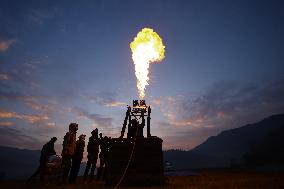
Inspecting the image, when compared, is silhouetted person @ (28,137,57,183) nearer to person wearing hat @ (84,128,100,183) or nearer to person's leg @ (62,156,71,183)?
person's leg @ (62,156,71,183)

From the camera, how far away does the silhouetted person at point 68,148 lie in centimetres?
1354

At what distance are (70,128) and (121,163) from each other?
301 centimetres

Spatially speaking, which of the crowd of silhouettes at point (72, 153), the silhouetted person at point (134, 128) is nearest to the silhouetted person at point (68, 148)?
the crowd of silhouettes at point (72, 153)

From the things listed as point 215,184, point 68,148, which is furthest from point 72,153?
point 215,184

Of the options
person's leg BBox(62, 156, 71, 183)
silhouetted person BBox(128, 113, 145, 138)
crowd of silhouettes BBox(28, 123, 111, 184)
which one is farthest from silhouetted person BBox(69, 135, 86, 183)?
silhouetted person BBox(128, 113, 145, 138)

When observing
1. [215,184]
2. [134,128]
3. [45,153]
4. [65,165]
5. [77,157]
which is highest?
[134,128]

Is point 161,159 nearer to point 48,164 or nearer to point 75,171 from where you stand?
point 75,171

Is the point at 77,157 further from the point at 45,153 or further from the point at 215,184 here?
the point at 215,184

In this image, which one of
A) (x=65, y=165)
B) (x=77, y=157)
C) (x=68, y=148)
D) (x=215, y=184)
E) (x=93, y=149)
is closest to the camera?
(x=215, y=184)

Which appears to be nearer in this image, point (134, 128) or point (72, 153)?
point (72, 153)

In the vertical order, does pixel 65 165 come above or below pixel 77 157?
below

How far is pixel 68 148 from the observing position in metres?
13.5

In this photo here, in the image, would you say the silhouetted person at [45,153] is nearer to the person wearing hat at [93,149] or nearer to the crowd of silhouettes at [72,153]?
the crowd of silhouettes at [72,153]

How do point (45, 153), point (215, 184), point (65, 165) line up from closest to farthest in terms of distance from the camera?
point (215, 184), point (65, 165), point (45, 153)
